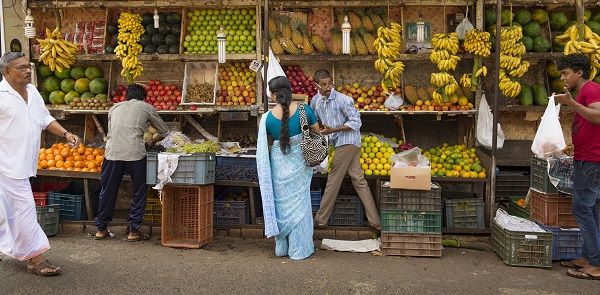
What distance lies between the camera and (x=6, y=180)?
15.8 feet

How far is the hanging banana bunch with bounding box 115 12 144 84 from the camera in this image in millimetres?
7336

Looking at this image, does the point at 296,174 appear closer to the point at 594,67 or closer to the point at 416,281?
the point at 416,281

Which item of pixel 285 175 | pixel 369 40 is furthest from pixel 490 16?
pixel 285 175

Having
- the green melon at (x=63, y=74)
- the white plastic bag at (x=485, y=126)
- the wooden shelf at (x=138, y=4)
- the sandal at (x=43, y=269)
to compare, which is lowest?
the sandal at (x=43, y=269)

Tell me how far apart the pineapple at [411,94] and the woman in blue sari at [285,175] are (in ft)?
7.43

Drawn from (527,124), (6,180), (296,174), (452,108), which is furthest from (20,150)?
(527,124)

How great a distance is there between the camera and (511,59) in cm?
679

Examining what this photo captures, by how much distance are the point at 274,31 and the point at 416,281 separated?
13.9 ft

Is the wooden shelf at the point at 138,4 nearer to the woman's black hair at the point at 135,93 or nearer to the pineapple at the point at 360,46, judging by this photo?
the pineapple at the point at 360,46

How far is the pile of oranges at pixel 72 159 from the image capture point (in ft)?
23.0

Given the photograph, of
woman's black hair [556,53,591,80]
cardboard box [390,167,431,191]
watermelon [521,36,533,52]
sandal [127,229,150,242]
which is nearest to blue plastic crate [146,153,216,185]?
sandal [127,229,150,242]

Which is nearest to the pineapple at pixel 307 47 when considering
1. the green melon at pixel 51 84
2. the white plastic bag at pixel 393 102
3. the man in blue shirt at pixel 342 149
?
the man in blue shirt at pixel 342 149

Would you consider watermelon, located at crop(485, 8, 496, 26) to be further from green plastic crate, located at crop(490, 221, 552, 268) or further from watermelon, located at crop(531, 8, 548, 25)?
green plastic crate, located at crop(490, 221, 552, 268)

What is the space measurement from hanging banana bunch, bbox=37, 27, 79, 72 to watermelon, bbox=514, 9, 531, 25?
6.36 metres
